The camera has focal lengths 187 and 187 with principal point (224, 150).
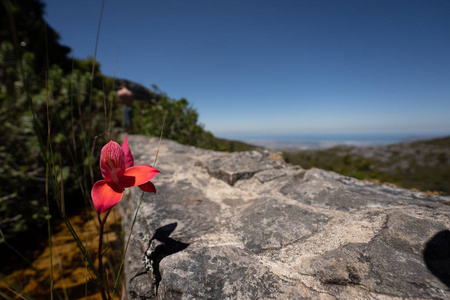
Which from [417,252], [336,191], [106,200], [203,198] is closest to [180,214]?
[203,198]

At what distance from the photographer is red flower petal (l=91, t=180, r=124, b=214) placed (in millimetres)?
648

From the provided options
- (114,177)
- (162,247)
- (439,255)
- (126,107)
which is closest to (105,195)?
(114,177)

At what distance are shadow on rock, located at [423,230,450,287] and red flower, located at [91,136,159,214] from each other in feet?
4.00

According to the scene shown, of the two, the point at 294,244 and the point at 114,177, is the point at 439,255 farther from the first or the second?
the point at 114,177

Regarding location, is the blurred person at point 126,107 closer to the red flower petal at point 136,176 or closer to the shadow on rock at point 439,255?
the red flower petal at point 136,176

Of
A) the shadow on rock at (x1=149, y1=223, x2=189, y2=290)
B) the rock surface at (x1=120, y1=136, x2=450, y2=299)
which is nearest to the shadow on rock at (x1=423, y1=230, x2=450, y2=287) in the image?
the rock surface at (x1=120, y1=136, x2=450, y2=299)

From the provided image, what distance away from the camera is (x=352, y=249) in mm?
936

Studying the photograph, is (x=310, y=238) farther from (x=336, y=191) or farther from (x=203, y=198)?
(x=203, y=198)

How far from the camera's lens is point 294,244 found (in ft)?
3.49

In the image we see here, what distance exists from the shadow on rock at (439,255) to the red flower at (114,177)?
48.0 inches

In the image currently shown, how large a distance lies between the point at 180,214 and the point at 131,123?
6197mm

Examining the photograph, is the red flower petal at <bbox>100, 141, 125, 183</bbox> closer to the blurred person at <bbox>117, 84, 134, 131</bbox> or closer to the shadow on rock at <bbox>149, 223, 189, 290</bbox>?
the shadow on rock at <bbox>149, 223, 189, 290</bbox>

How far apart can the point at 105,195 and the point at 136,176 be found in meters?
0.12

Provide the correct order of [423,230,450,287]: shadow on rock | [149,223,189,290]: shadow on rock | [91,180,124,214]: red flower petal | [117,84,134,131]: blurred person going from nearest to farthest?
[91,180,124,214]: red flower petal < [423,230,450,287]: shadow on rock < [149,223,189,290]: shadow on rock < [117,84,134,131]: blurred person
